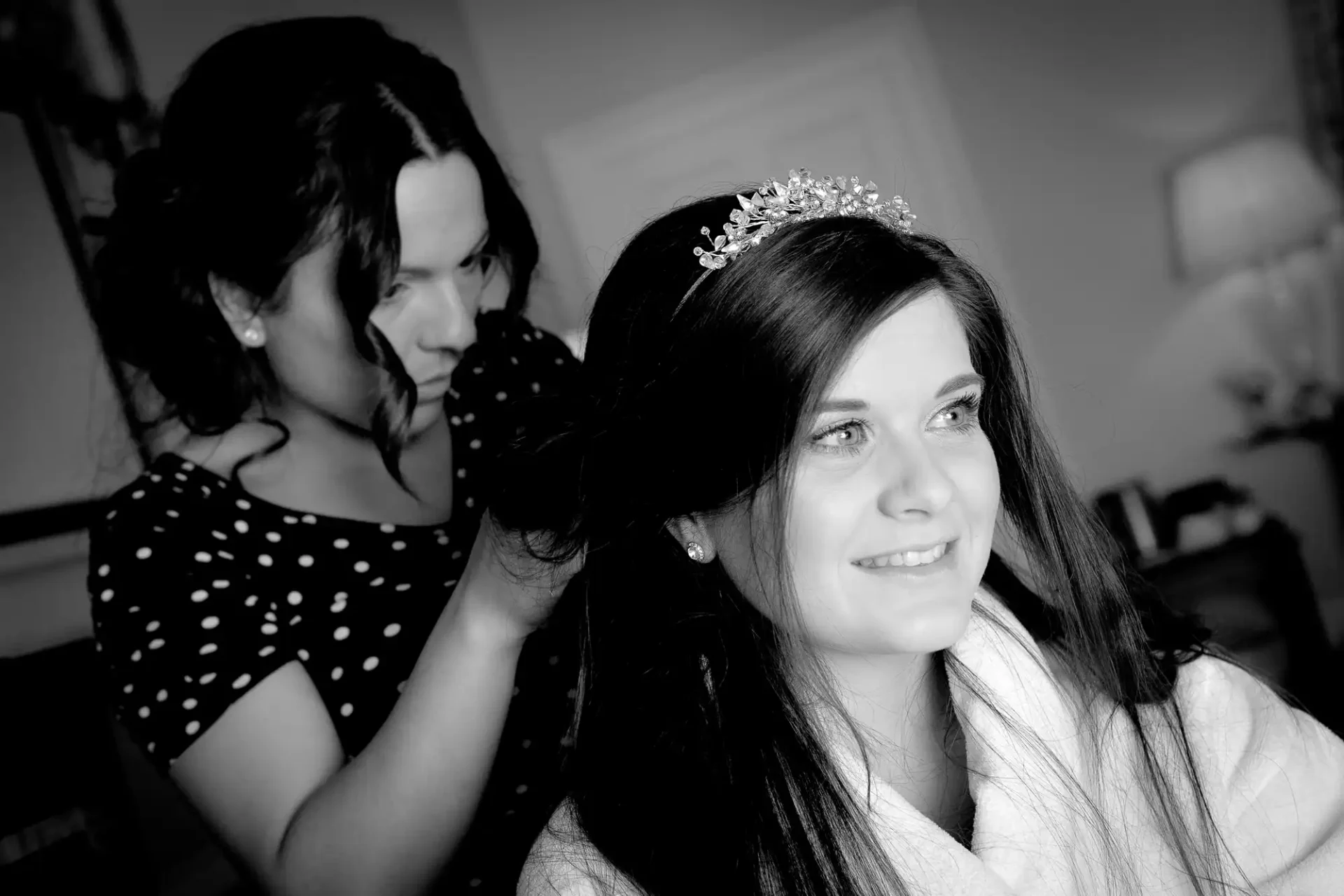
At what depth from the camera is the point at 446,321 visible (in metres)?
1.22

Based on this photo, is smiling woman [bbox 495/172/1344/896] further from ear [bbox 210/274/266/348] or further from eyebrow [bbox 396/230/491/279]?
ear [bbox 210/274/266/348]

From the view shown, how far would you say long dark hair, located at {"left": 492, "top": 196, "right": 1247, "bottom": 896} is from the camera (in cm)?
99

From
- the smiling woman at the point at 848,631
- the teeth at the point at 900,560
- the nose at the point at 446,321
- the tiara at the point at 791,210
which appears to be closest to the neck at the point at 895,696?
the smiling woman at the point at 848,631

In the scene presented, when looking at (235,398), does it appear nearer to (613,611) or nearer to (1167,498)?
(613,611)

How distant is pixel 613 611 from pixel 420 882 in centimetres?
32

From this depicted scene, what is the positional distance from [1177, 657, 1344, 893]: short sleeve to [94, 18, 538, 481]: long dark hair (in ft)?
2.97

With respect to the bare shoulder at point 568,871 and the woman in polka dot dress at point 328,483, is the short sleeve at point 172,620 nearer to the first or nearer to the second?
the woman in polka dot dress at point 328,483

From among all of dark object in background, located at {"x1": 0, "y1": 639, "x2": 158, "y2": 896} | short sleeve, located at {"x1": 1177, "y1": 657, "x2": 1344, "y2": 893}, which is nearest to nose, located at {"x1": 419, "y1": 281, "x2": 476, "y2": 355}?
dark object in background, located at {"x1": 0, "y1": 639, "x2": 158, "y2": 896}

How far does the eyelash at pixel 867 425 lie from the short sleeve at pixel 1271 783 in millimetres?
395

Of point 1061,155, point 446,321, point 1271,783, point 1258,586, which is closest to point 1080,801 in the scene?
point 1271,783

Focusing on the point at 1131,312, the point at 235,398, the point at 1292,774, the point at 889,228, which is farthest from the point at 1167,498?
Result: the point at 235,398

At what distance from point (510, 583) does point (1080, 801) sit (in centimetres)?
62

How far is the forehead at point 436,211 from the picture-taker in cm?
116

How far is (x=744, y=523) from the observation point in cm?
105
